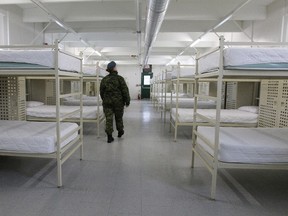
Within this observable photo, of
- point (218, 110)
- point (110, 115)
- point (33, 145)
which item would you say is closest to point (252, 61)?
point (218, 110)

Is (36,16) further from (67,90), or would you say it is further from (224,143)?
(224,143)

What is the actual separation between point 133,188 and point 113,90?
6.51 feet

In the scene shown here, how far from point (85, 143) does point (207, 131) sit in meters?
2.15

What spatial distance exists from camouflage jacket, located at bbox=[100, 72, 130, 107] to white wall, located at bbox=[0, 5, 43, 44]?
2.62 m

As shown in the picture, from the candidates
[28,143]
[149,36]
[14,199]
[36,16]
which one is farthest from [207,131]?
[36,16]

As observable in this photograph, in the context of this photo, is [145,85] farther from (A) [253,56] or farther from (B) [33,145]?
(A) [253,56]

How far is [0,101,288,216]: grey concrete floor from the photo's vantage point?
1.79 m

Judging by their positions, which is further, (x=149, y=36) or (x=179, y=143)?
(x=149, y=36)

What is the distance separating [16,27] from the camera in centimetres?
500

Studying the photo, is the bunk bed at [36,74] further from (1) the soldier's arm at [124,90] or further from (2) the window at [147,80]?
(2) the window at [147,80]

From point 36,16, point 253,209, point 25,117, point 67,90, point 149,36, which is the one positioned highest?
point 36,16

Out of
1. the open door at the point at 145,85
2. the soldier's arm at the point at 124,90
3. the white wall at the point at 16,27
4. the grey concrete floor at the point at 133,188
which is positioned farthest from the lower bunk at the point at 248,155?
the open door at the point at 145,85

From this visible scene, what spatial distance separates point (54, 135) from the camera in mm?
2148

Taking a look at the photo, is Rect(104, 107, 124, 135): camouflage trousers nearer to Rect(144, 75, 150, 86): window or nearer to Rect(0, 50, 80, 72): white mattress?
Rect(0, 50, 80, 72): white mattress
